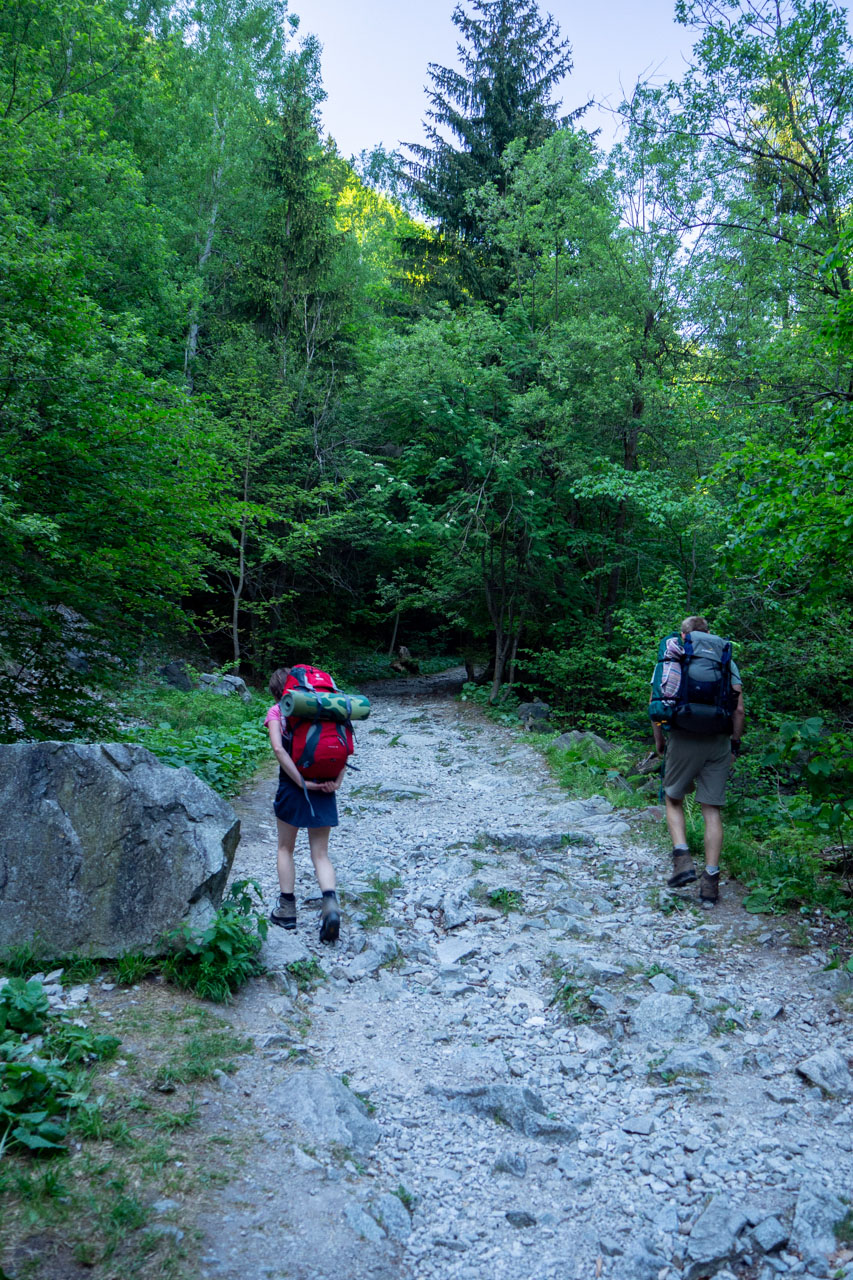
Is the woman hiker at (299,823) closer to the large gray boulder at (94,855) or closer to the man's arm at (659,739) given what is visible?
the large gray boulder at (94,855)

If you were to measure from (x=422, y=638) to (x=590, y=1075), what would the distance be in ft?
82.1

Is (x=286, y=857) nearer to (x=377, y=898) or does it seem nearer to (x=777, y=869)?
(x=377, y=898)

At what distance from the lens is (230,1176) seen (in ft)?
8.34

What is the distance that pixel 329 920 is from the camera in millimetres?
4660

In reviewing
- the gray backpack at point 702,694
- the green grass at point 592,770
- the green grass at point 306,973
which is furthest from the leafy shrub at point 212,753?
the gray backpack at point 702,694

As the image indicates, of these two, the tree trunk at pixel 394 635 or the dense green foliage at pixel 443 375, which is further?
the tree trunk at pixel 394 635

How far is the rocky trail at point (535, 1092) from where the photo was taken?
98.7 inches

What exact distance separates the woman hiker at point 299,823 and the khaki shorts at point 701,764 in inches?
105

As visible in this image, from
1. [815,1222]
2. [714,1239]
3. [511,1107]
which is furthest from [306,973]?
[815,1222]

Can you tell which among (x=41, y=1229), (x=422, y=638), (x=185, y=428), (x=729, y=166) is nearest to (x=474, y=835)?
(x=185, y=428)

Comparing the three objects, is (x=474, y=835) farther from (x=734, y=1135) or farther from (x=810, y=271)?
(x=810, y=271)

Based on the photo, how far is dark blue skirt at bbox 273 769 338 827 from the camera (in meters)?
4.71

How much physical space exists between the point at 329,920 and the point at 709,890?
2861 mm

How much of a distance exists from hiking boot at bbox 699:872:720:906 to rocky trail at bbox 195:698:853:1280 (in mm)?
81
